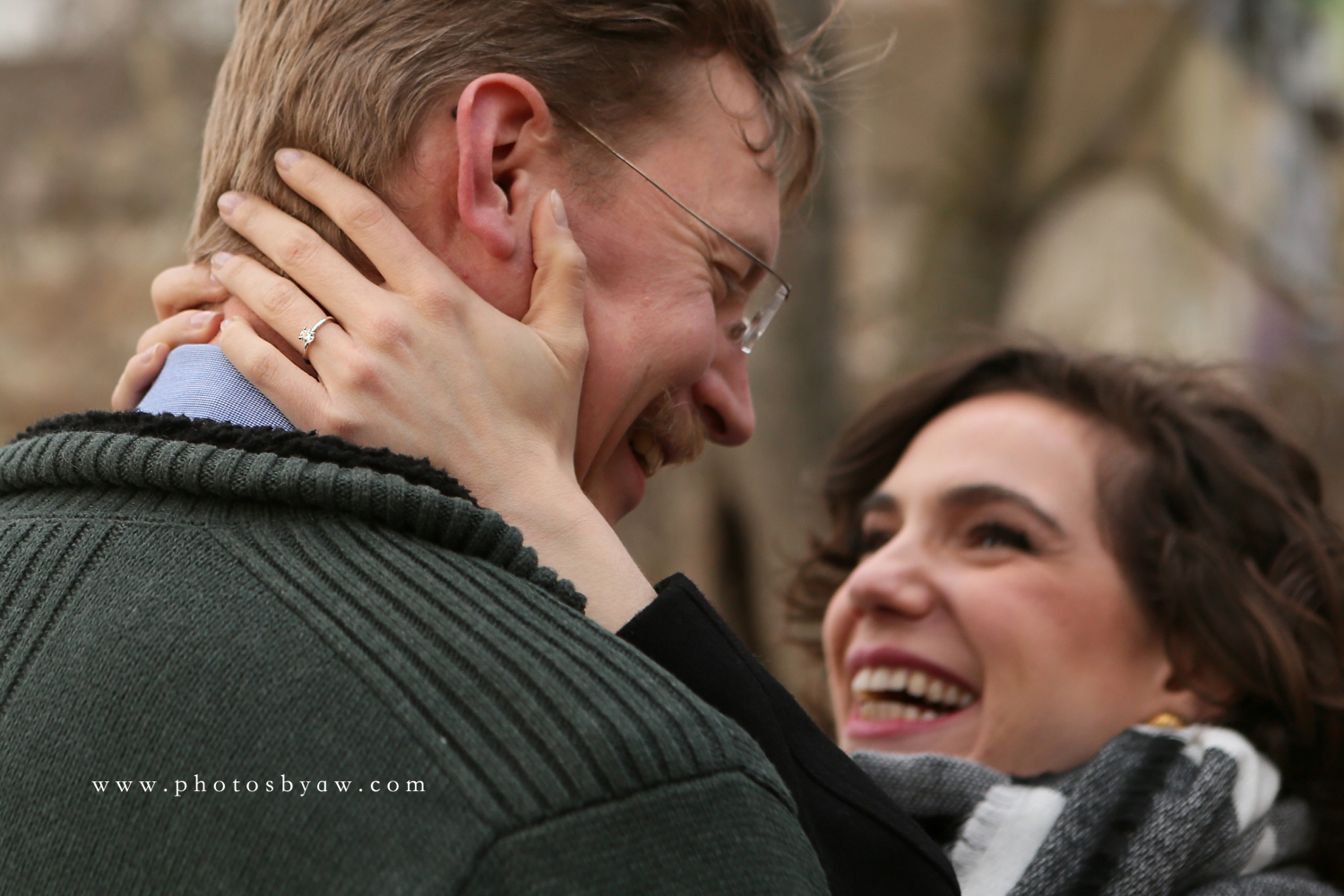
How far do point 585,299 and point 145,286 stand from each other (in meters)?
9.73

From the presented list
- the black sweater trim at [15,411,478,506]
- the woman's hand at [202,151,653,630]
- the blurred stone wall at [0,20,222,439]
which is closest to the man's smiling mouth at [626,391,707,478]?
the woman's hand at [202,151,653,630]

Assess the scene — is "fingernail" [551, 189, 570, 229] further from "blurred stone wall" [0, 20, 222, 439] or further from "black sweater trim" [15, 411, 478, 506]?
"blurred stone wall" [0, 20, 222, 439]

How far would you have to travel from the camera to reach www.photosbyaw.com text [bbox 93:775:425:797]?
112 centimetres

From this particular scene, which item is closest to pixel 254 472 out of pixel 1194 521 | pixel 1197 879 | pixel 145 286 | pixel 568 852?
pixel 568 852

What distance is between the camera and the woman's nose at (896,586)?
2803 mm

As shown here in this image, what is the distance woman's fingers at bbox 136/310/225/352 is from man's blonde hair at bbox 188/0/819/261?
0.37 ft

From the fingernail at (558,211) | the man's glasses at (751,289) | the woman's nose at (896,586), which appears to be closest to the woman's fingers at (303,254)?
the fingernail at (558,211)

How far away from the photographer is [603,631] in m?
1.30

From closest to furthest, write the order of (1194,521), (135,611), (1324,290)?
(135,611)
(1194,521)
(1324,290)

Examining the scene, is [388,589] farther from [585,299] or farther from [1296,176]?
[1296,176]

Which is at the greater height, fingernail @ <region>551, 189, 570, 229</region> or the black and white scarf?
fingernail @ <region>551, 189, 570, 229</region>

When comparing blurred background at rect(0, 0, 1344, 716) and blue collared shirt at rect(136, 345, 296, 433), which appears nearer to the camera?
blue collared shirt at rect(136, 345, 296, 433)

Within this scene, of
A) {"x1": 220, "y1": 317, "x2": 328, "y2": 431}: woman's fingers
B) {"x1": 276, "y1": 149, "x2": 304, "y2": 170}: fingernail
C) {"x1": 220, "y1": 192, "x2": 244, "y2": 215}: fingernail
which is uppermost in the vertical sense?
{"x1": 276, "y1": 149, "x2": 304, "y2": 170}: fingernail

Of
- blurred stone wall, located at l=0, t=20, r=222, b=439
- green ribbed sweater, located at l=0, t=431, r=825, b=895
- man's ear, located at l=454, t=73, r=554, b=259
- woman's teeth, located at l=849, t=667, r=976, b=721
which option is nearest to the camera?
green ribbed sweater, located at l=0, t=431, r=825, b=895
